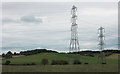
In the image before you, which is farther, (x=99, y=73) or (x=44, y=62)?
(x=44, y=62)

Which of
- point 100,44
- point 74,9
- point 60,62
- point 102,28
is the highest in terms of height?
point 74,9

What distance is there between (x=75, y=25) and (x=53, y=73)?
34383 mm

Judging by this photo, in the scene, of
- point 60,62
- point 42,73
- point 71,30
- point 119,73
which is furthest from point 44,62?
point 119,73

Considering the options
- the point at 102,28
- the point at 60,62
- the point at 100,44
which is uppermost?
the point at 102,28

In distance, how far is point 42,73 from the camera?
43125 millimetres

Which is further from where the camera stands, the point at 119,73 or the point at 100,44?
the point at 100,44

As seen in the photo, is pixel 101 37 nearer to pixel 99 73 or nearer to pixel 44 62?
pixel 44 62

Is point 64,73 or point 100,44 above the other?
point 100,44

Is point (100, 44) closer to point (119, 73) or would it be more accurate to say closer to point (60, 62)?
point (60, 62)

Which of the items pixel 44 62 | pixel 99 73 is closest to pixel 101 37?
pixel 44 62

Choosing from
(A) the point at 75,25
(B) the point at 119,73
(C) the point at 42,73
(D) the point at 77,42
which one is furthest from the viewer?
(A) the point at 75,25

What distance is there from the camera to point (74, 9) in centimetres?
7850

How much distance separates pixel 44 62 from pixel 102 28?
25.1m

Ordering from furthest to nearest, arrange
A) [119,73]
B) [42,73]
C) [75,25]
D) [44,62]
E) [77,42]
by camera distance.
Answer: [44,62]
[75,25]
[77,42]
[42,73]
[119,73]
